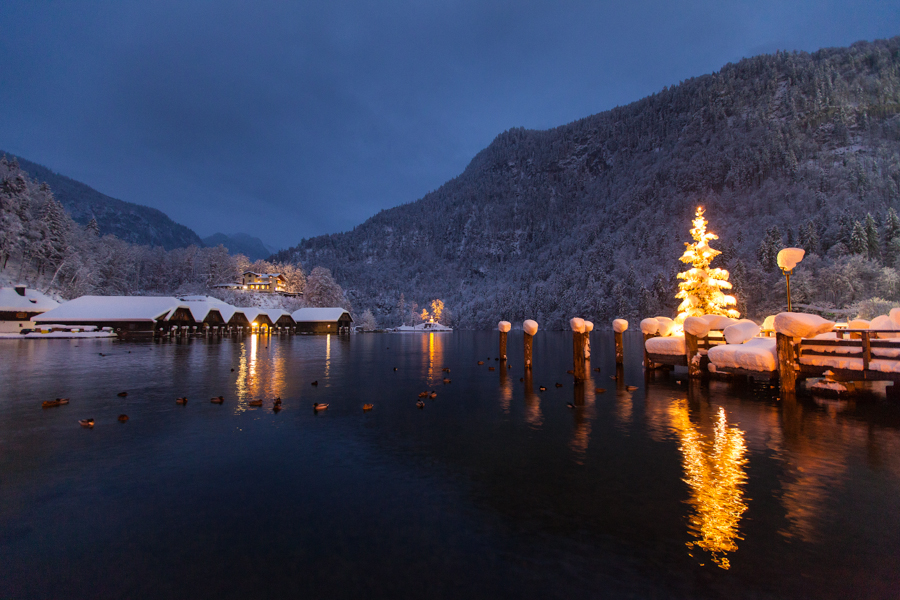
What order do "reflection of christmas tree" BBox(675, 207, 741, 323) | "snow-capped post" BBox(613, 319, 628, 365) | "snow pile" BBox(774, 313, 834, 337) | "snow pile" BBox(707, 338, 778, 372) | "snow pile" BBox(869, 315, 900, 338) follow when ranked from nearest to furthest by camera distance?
1. "snow pile" BBox(869, 315, 900, 338)
2. "snow pile" BBox(774, 313, 834, 337)
3. "snow pile" BBox(707, 338, 778, 372)
4. "snow-capped post" BBox(613, 319, 628, 365)
5. "reflection of christmas tree" BBox(675, 207, 741, 323)

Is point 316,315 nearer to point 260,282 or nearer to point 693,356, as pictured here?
point 260,282

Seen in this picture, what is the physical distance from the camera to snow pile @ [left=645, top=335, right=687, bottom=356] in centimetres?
2280

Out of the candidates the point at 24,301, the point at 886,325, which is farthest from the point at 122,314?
the point at 886,325

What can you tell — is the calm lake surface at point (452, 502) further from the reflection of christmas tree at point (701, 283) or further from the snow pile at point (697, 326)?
the reflection of christmas tree at point (701, 283)

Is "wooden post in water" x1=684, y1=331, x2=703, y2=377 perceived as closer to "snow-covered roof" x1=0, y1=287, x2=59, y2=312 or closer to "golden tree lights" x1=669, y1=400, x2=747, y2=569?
"golden tree lights" x1=669, y1=400, x2=747, y2=569

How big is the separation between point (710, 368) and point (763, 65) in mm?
246410

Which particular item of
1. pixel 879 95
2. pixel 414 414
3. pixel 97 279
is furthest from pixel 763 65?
pixel 97 279

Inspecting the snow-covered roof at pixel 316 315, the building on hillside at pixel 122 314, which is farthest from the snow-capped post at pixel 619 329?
the snow-covered roof at pixel 316 315

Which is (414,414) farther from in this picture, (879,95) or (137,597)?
(879,95)

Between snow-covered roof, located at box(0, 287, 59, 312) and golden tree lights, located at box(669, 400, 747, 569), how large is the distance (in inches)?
3533

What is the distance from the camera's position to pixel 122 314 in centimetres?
6372

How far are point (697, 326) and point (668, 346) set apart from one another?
2.46 m

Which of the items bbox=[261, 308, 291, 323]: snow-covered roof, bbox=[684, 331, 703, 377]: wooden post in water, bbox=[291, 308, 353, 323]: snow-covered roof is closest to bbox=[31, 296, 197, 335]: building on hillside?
bbox=[261, 308, 291, 323]: snow-covered roof

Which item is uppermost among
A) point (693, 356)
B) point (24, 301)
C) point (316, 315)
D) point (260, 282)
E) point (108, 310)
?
point (260, 282)
